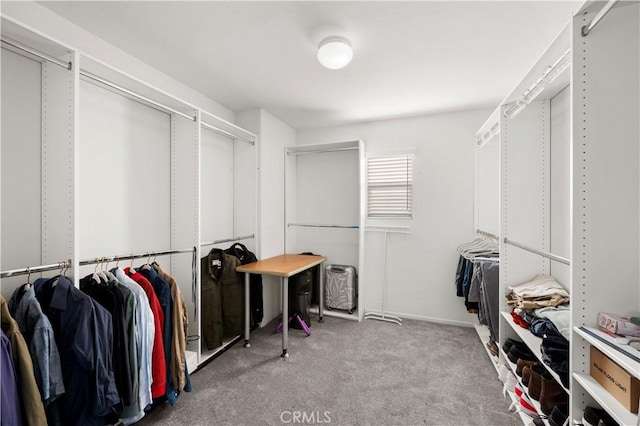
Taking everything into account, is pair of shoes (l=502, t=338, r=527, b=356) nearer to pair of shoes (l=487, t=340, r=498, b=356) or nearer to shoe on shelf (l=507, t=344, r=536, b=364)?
shoe on shelf (l=507, t=344, r=536, b=364)

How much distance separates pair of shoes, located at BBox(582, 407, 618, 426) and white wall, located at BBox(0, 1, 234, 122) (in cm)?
300

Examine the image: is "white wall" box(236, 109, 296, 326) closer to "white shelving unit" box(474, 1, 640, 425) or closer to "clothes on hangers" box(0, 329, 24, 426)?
"clothes on hangers" box(0, 329, 24, 426)

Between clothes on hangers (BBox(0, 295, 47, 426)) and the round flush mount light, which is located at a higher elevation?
the round flush mount light

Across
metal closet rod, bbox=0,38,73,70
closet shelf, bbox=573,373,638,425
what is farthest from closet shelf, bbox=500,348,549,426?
metal closet rod, bbox=0,38,73,70

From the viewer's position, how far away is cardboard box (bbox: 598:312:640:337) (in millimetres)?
1074

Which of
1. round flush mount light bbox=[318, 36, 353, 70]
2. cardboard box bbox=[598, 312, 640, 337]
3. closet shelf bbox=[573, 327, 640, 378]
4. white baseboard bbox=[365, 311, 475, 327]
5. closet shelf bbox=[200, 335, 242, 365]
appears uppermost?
round flush mount light bbox=[318, 36, 353, 70]

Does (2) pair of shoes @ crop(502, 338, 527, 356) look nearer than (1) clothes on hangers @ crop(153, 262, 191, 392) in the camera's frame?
No

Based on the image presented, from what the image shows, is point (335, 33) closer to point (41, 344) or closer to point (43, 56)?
point (43, 56)

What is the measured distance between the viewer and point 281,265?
2.89m

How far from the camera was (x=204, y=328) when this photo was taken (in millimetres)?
2506

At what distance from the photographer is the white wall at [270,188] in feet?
10.5

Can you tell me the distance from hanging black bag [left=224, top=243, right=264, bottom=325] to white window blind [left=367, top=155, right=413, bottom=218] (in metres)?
1.67

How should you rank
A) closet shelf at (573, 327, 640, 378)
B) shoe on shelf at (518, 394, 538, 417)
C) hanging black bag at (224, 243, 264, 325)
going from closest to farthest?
closet shelf at (573, 327, 640, 378)
shoe on shelf at (518, 394, 538, 417)
hanging black bag at (224, 243, 264, 325)

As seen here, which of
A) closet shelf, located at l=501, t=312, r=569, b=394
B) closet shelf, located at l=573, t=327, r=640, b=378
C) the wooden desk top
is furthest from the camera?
the wooden desk top
